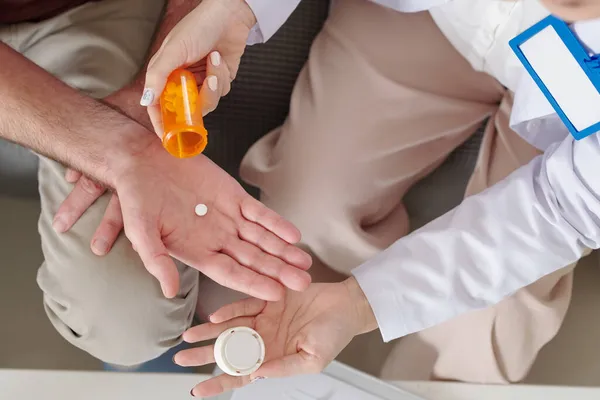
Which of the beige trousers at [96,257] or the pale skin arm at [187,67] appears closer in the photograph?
the pale skin arm at [187,67]

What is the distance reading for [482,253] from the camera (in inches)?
26.5

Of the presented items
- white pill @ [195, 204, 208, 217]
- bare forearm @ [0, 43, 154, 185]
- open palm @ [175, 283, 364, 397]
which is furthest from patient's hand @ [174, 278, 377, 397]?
bare forearm @ [0, 43, 154, 185]

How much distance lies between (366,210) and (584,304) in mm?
437

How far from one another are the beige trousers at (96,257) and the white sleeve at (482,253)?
0.85 feet

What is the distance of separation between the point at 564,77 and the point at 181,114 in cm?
37

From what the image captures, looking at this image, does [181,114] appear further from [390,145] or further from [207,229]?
[390,145]

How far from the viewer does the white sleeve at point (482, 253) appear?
2.16 ft

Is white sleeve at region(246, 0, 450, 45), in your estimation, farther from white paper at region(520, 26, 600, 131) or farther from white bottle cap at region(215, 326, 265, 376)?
white bottle cap at region(215, 326, 265, 376)

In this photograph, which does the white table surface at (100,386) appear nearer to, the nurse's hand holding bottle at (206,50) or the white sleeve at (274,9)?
the nurse's hand holding bottle at (206,50)

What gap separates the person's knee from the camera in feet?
2.39

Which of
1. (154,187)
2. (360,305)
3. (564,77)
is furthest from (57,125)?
(564,77)

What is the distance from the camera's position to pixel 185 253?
66 centimetres


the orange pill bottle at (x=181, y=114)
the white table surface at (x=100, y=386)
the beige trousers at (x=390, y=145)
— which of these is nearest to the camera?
the orange pill bottle at (x=181, y=114)

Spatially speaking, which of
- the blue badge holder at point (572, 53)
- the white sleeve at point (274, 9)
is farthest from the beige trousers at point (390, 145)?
the blue badge holder at point (572, 53)
